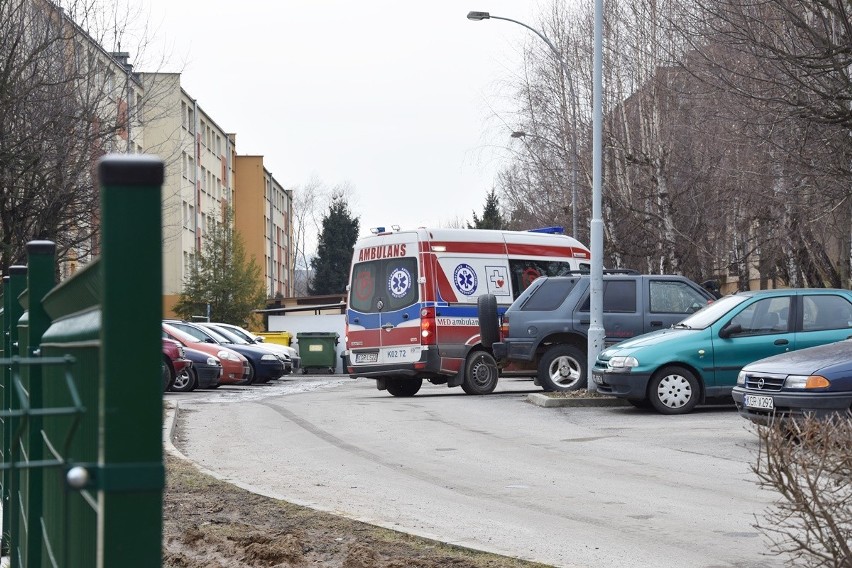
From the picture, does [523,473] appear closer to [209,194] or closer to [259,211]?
[209,194]

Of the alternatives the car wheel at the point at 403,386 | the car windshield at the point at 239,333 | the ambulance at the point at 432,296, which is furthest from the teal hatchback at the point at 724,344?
the car windshield at the point at 239,333

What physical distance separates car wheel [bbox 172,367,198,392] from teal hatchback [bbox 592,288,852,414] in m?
12.1

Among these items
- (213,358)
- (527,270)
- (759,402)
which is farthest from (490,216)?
(759,402)

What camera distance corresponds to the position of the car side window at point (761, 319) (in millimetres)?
16453

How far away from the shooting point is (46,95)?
24469 mm

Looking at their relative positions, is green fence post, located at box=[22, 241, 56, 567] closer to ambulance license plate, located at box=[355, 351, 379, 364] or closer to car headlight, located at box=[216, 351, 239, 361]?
ambulance license plate, located at box=[355, 351, 379, 364]

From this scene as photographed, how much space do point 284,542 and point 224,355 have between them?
21864mm

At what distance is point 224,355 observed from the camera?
28516 millimetres

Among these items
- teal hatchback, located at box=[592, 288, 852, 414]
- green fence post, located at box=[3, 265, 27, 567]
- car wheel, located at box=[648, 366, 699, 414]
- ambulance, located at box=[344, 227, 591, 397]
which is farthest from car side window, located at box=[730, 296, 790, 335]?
green fence post, located at box=[3, 265, 27, 567]

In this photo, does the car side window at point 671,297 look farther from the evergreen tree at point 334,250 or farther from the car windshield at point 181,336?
the evergreen tree at point 334,250

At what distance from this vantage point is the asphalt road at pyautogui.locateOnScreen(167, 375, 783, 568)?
754cm

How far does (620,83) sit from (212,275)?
90.3 feet

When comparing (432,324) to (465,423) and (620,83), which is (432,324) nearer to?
(465,423)

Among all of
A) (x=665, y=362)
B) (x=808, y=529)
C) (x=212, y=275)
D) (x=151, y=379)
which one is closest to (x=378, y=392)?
(x=665, y=362)
